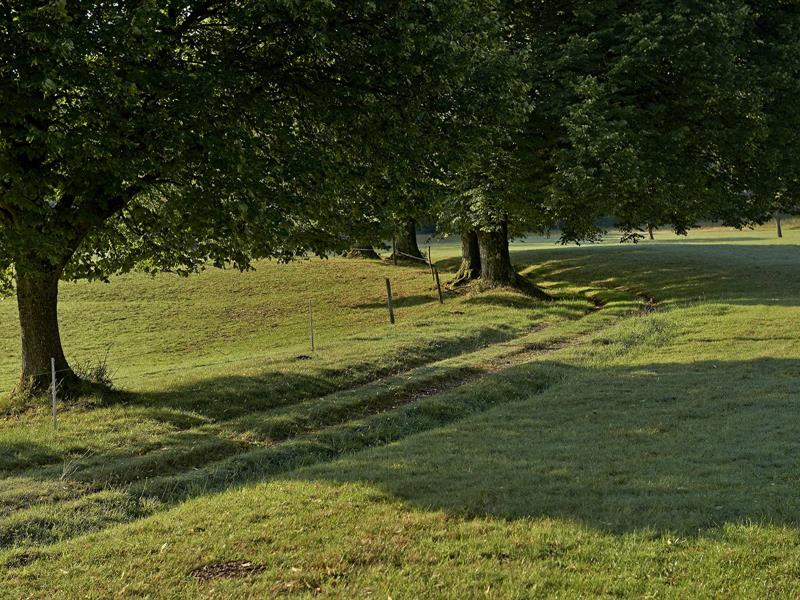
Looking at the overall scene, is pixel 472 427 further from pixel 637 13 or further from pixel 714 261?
pixel 714 261

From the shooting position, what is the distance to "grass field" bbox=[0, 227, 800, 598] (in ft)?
22.6

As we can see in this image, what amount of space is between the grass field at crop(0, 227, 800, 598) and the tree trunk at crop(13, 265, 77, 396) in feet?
3.53

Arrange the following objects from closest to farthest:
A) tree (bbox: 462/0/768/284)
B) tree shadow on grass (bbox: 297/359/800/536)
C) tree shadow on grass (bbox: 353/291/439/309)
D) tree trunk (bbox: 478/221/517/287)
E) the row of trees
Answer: tree shadow on grass (bbox: 297/359/800/536), the row of trees, tree (bbox: 462/0/768/284), tree trunk (bbox: 478/221/517/287), tree shadow on grass (bbox: 353/291/439/309)

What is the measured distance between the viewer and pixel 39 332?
653 inches

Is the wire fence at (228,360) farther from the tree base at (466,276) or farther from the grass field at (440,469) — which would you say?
the tree base at (466,276)

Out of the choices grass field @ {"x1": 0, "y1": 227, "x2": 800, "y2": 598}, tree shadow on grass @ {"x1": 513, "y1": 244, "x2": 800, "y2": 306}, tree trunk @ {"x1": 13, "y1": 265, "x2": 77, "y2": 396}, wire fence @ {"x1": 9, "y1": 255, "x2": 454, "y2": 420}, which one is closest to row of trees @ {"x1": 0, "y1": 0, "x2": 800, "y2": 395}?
tree trunk @ {"x1": 13, "y1": 265, "x2": 77, "y2": 396}

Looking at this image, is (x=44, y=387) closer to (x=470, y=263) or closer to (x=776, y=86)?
(x=776, y=86)

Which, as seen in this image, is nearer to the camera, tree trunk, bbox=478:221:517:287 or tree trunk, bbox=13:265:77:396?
tree trunk, bbox=13:265:77:396

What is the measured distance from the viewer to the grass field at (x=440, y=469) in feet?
22.6

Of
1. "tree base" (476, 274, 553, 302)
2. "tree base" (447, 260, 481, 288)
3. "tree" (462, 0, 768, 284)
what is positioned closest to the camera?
"tree" (462, 0, 768, 284)

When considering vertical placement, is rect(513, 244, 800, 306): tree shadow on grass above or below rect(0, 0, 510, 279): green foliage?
below

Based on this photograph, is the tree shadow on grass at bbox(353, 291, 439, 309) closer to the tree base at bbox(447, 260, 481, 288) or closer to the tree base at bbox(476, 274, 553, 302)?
the tree base at bbox(447, 260, 481, 288)

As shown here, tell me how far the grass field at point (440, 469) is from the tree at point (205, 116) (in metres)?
3.77

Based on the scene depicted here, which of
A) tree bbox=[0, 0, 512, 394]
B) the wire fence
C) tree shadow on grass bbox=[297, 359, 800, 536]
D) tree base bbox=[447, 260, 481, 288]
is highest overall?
tree bbox=[0, 0, 512, 394]
